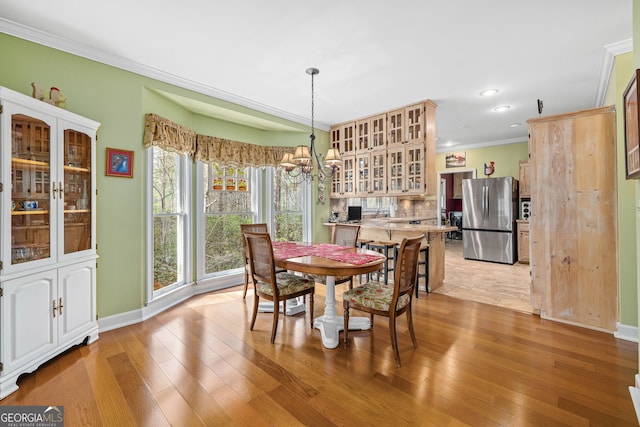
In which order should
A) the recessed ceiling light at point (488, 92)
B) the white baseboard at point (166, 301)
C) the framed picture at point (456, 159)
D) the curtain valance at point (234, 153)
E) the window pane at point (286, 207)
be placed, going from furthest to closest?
1. the framed picture at point (456, 159)
2. the window pane at point (286, 207)
3. the curtain valance at point (234, 153)
4. the recessed ceiling light at point (488, 92)
5. the white baseboard at point (166, 301)

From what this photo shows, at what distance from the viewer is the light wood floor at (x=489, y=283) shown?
12.0 ft

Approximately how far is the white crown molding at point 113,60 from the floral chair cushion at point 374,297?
3.00 metres

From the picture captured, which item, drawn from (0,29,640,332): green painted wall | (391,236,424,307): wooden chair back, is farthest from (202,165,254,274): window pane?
(391,236,424,307): wooden chair back

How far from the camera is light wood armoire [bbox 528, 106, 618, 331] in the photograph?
8.86 feet

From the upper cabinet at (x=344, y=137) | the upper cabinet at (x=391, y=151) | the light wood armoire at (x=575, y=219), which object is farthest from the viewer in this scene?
the upper cabinet at (x=344, y=137)

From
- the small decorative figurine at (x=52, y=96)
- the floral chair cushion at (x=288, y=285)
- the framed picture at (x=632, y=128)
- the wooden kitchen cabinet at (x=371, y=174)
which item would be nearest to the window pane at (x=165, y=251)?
the small decorative figurine at (x=52, y=96)

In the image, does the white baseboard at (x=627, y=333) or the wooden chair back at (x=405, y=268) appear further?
the white baseboard at (x=627, y=333)

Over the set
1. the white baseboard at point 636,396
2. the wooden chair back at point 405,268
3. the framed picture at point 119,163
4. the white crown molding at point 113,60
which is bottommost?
the white baseboard at point 636,396

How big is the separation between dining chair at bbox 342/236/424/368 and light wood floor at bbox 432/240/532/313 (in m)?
1.85

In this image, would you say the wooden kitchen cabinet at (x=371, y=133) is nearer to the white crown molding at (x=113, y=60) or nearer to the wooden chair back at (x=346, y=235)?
the white crown molding at (x=113, y=60)

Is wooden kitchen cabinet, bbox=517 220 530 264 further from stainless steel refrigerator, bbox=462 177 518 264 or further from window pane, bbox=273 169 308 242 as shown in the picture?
window pane, bbox=273 169 308 242

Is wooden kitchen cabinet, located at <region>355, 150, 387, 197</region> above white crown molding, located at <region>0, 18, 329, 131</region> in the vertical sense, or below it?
below

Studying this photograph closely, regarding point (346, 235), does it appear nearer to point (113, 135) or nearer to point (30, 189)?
point (113, 135)

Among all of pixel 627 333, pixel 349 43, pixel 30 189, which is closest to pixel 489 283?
pixel 627 333
